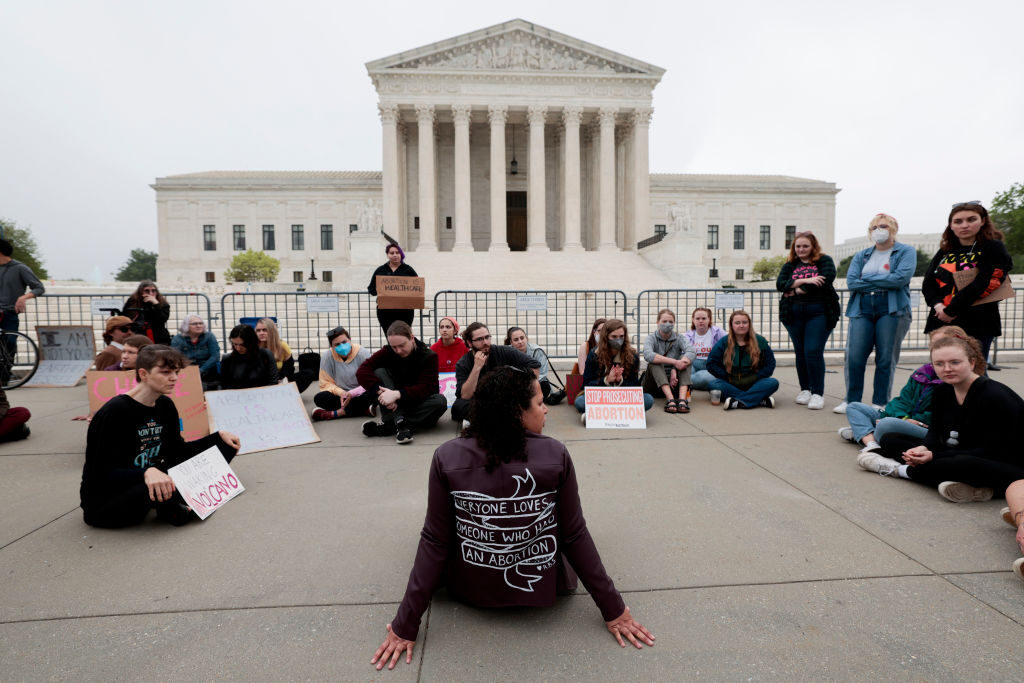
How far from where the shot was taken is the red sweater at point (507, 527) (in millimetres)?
2188

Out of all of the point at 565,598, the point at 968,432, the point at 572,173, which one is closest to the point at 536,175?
the point at 572,173

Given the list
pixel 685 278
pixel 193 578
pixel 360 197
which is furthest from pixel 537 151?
pixel 193 578

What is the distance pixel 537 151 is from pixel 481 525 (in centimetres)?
3305

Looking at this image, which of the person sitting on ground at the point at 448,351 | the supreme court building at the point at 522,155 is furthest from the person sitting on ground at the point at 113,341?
the supreme court building at the point at 522,155

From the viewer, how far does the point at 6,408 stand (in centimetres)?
544

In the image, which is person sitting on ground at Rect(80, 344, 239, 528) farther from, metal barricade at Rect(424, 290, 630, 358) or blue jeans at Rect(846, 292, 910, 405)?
metal barricade at Rect(424, 290, 630, 358)

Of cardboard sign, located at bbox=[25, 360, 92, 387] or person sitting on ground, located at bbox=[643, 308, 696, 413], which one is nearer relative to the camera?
person sitting on ground, located at bbox=[643, 308, 696, 413]

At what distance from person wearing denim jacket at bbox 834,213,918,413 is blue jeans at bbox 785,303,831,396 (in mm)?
451

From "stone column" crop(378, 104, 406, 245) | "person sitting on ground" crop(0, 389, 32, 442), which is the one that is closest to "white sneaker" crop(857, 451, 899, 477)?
"person sitting on ground" crop(0, 389, 32, 442)

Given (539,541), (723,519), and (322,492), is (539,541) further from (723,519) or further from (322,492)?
(322,492)

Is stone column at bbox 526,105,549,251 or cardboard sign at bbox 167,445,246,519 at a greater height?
stone column at bbox 526,105,549,251

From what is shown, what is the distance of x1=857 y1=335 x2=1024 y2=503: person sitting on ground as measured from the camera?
3471 millimetres

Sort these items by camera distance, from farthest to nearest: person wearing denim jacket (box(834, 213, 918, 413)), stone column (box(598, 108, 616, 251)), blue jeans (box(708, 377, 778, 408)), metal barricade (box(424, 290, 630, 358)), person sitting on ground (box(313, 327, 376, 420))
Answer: stone column (box(598, 108, 616, 251)) < metal barricade (box(424, 290, 630, 358)) < blue jeans (box(708, 377, 778, 408)) < person sitting on ground (box(313, 327, 376, 420)) < person wearing denim jacket (box(834, 213, 918, 413))

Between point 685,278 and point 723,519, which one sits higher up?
point 685,278
